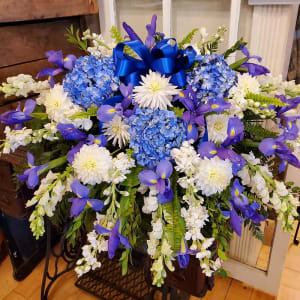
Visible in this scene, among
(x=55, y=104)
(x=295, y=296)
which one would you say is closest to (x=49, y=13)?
(x=55, y=104)

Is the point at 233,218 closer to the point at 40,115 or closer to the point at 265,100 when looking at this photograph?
the point at 265,100

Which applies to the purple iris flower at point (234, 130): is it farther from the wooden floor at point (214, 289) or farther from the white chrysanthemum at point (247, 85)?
the wooden floor at point (214, 289)

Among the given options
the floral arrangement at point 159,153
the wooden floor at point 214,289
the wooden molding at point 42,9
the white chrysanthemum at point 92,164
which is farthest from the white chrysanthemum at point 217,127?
the wooden floor at point 214,289

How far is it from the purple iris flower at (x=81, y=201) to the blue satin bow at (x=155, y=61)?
25 cm

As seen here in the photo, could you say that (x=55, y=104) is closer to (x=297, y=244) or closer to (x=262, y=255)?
(x=262, y=255)

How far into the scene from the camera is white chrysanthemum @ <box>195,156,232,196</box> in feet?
1.90

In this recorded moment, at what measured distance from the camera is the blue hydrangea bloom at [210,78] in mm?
Answer: 640

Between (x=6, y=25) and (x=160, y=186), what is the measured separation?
900 mm

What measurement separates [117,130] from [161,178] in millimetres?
155

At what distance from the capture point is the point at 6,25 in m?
1.09

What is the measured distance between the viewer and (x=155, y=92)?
633mm

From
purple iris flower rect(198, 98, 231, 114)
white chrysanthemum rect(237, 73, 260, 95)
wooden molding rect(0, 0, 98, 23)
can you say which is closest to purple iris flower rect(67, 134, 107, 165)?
purple iris flower rect(198, 98, 231, 114)

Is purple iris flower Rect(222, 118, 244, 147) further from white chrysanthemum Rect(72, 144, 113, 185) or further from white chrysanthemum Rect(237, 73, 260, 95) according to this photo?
white chrysanthemum Rect(72, 144, 113, 185)

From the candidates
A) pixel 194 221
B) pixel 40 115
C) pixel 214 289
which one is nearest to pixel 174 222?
pixel 194 221
